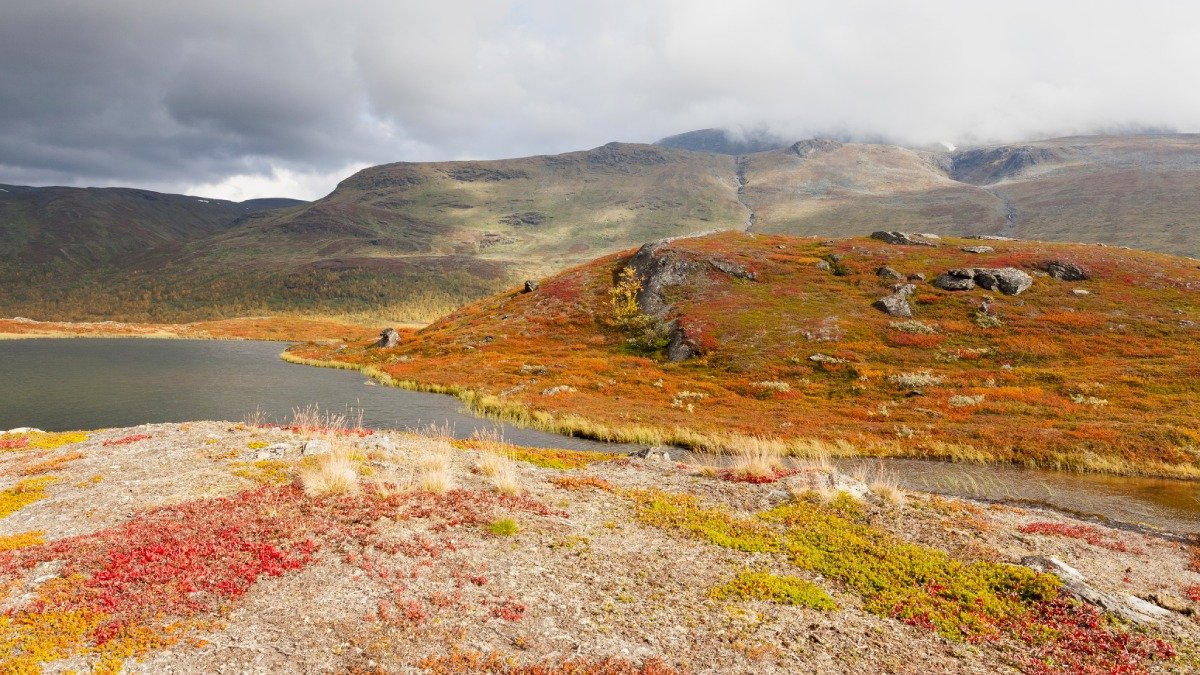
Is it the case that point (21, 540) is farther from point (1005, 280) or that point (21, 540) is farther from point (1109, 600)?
point (1005, 280)

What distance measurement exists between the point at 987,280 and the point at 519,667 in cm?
8840

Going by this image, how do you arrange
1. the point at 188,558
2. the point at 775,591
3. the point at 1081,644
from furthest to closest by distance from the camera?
the point at 775,591 < the point at 188,558 < the point at 1081,644

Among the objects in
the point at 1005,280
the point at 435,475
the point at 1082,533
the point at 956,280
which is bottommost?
the point at 1082,533

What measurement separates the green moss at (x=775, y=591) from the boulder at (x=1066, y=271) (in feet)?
295

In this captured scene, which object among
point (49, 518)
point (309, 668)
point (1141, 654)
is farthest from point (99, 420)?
point (1141, 654)

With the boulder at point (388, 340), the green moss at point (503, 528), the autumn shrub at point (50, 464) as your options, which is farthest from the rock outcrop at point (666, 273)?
the autumn shrub at point (50, 464)

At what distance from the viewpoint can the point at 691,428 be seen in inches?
1718

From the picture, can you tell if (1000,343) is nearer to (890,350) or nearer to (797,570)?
(890,350)

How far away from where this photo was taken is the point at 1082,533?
20.5m

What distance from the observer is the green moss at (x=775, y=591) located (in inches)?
522

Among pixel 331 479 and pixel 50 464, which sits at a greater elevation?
pixel 331 479

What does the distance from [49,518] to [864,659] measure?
21827 millimetres

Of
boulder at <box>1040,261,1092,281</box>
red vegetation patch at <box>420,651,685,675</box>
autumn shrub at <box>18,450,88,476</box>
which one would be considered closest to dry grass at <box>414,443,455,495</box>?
red vegetation patch at <box>420,651,685,675</box>

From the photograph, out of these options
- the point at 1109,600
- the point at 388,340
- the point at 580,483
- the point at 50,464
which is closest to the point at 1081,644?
the point at 1109,600
